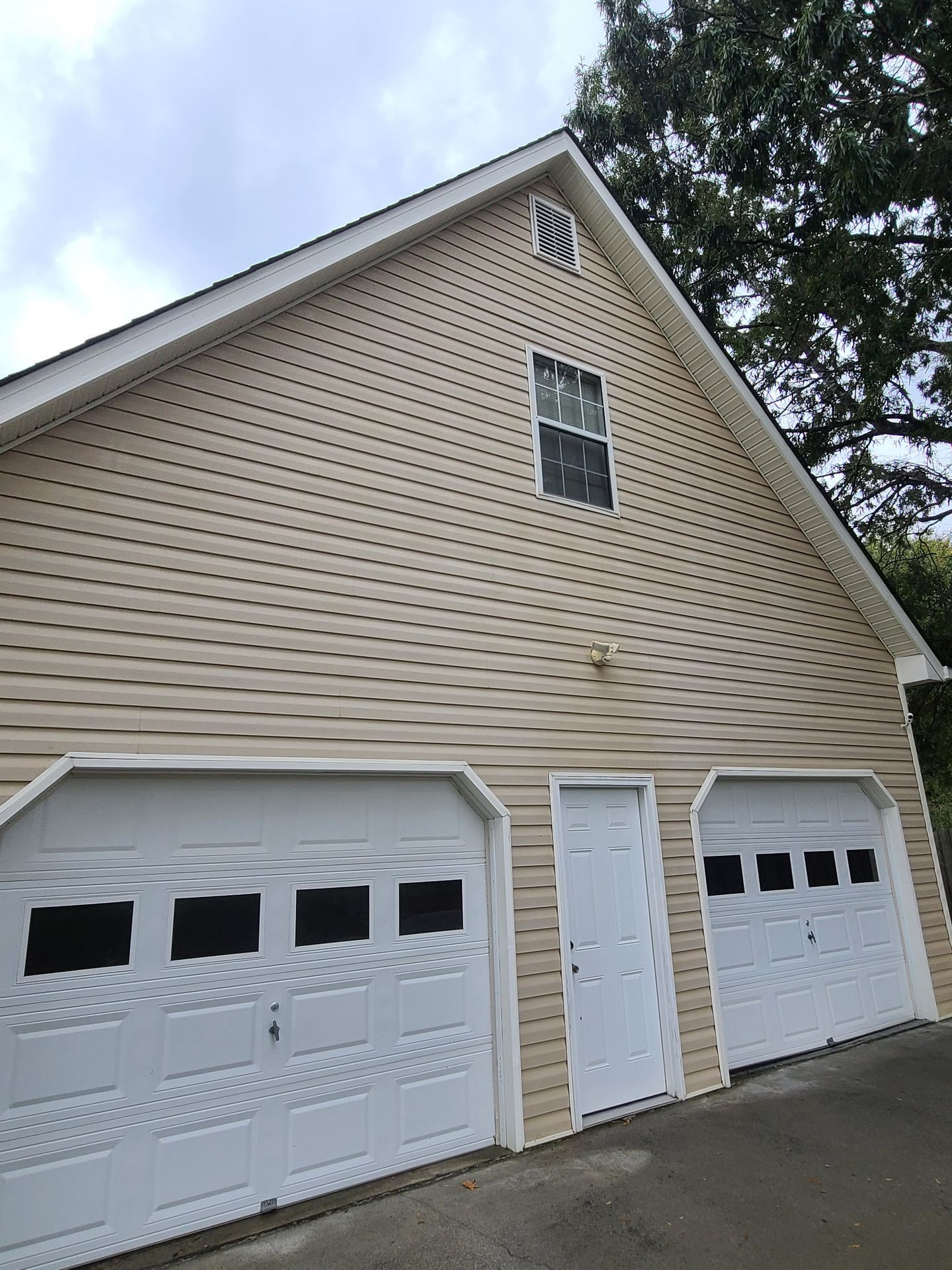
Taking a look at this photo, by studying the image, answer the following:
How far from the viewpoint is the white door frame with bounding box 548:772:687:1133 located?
5.16 m

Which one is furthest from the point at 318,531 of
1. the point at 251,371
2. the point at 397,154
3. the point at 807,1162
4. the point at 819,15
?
the point at 397,154

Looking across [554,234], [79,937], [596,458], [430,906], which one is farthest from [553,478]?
[79,937]

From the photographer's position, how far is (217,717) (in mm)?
4348

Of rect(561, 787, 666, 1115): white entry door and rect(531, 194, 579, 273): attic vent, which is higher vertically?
rect(531, 194, 579, 273): attic vent

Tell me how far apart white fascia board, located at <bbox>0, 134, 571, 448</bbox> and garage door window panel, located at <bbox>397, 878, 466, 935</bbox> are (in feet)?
11.2

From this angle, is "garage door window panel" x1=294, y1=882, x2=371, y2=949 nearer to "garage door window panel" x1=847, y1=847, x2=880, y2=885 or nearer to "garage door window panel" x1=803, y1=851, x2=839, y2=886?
"garage door window panel" x1=803, y1=851, x2=839, y2=886

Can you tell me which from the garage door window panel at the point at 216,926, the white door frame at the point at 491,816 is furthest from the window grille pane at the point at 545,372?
the garage door window panel at the point at 216,926

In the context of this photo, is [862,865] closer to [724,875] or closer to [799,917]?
[799,917]

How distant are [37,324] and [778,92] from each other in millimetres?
39151

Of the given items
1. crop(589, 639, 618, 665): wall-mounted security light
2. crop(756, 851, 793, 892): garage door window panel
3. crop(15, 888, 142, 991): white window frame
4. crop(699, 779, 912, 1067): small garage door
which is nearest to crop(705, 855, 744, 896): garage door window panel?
crop(699, 779, 912, 1067): small garage door

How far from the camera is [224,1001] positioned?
13.5 ft

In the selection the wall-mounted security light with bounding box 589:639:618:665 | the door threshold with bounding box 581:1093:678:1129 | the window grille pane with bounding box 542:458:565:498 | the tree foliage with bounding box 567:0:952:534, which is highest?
the tree foliage with bounding box 567:0:952:534

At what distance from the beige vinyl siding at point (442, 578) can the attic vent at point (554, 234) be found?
0.12m

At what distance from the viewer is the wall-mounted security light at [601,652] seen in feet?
19.9
